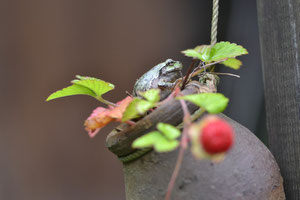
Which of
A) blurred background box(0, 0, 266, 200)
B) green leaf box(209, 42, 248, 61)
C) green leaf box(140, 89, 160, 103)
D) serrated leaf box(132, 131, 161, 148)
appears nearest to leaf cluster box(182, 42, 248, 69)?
green leaf box(209, 42, 248, 61)

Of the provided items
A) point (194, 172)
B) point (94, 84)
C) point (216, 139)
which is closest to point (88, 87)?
point (94, 84)

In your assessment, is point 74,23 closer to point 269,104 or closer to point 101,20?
point 101,20

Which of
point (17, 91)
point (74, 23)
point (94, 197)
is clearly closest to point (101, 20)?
point (74, 23)

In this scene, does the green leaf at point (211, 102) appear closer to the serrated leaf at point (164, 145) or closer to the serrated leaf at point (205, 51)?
the serrated leaf at point (164, 145)

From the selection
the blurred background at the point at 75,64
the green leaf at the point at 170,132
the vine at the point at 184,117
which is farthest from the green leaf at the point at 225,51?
the blurred background at the point at 75,64

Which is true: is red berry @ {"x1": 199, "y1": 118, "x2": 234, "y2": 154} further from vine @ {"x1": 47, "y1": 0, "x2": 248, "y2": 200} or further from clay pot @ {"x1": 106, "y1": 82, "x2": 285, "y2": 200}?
clay pot @ {"x1": 106, "y1": 82, "x2": 285, "y2": 200}

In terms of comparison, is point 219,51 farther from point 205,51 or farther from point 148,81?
point 148,81

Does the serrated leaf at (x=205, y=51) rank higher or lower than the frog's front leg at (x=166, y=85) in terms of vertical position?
higher

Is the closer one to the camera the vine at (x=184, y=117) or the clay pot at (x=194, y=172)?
the vine at (x=184, y=117)
